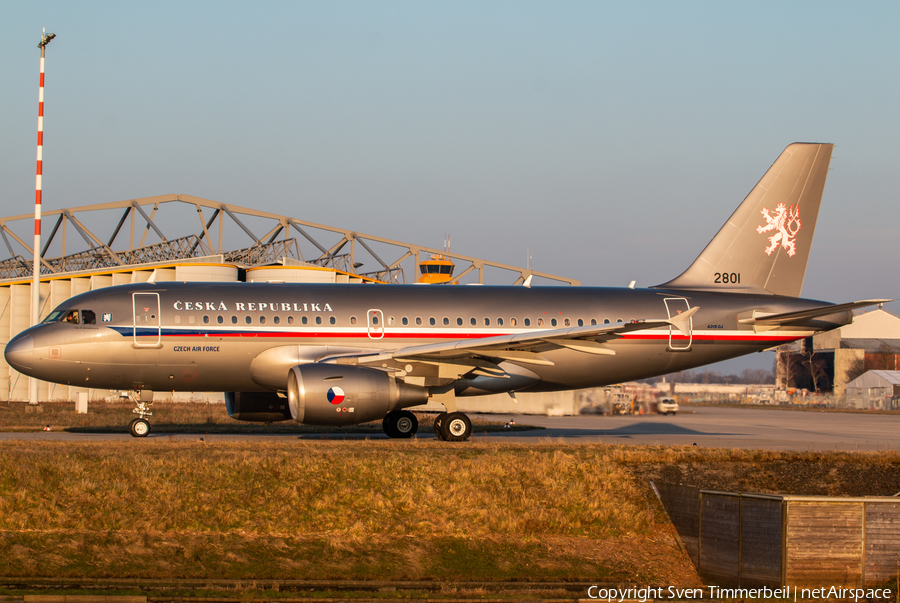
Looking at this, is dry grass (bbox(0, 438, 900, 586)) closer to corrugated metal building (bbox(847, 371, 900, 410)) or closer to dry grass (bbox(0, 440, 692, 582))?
dry grass (bbox(0, 440, 692, 582))

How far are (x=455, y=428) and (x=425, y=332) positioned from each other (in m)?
2.71

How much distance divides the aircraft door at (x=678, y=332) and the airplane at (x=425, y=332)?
0.04 meters

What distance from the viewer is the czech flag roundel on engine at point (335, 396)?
A: 1888 cm

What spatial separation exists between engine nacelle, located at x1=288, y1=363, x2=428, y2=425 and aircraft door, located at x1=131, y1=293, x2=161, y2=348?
177 inches

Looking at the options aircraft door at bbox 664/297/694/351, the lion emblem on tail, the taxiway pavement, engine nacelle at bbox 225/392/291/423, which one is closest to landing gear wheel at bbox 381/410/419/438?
the taxiway pavement

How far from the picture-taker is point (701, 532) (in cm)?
1312

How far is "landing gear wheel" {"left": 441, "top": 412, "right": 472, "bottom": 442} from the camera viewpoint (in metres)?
21.6

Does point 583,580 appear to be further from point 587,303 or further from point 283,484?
point 587,303

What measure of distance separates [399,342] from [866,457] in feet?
37.5

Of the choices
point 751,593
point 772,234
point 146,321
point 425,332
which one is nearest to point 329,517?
point 751,593

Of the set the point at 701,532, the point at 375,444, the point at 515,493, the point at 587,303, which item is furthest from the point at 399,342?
the point at 701,532

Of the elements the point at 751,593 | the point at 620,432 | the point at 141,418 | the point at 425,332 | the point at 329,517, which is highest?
the point at 425,332

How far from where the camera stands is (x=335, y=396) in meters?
18.9

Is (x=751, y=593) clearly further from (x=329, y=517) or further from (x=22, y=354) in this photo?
(x=22, y=354)
